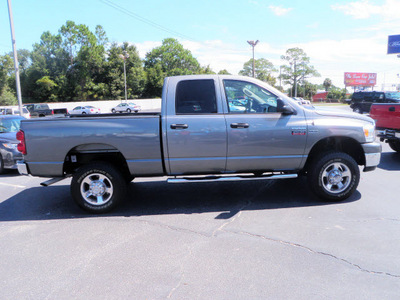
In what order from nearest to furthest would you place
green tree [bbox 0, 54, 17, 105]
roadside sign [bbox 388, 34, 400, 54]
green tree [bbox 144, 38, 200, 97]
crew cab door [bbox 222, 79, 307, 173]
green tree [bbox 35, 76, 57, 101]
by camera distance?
crew cab door [bbox 222, 79, 307, 173], roadside sign [bbox 388, 34, 400, 54], green tree [bbox 0, 54, 17, 105], green tree [bbox 35, 76, 57, 101], green tree [bbox 144, 38, 200, 97]

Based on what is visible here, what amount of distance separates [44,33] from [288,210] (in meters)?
77.7

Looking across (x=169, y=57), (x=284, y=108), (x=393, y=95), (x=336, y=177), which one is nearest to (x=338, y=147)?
(x=336, y=177)

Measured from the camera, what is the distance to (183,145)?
4.86 m

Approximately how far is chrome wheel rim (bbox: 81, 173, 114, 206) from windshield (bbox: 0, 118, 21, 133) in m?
5.53

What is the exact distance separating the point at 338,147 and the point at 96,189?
417 centimetres

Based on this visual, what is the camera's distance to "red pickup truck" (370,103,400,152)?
8.23m

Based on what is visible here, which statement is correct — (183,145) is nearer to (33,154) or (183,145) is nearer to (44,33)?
(33,154)

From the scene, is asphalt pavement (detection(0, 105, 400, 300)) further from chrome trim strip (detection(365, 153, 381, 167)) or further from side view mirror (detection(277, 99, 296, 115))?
side view mirror (detection(277, 99, 296, 115))

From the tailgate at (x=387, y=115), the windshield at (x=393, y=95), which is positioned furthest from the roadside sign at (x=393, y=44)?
the tailgate at (x=387, y=115)

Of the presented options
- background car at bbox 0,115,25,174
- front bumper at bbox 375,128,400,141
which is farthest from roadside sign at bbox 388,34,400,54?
background car at bbox 0,115,25,174

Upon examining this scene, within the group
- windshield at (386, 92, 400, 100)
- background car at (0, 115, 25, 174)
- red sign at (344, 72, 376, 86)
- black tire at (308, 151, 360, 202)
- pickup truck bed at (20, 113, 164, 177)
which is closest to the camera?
pickup truck bed at (20, 113, 164, 177)

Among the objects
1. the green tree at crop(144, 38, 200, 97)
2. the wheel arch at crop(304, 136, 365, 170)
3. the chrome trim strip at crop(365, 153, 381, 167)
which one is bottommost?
the chrome trim strip at crop(365, 153, 381, 167)

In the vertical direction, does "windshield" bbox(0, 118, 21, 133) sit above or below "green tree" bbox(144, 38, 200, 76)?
below

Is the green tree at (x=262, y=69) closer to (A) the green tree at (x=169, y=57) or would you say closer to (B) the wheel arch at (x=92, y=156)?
(A) the green tree at (x=169, y=57)
